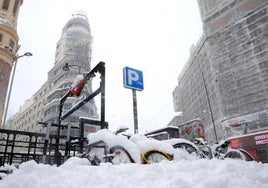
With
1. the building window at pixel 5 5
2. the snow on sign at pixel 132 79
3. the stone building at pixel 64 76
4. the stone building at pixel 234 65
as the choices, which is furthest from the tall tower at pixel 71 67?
the snow on sign at pixel 132 79

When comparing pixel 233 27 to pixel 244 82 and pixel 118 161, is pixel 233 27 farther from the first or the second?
pixel 118 161

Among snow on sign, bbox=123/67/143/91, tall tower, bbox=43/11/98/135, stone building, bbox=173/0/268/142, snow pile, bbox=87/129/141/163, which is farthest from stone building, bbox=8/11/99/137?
snow pile, bbox=87/129/141/163

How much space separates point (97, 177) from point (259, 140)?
64.4 feet

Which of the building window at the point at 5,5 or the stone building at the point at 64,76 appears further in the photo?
the stone building at the point at 64,76

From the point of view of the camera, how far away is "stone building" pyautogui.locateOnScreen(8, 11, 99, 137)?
51.6m

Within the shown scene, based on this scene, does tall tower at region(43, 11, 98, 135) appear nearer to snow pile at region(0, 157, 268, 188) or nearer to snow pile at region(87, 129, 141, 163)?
snow pile at region(87, 129, 141, 163)

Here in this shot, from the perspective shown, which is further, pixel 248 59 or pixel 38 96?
pixel 38 96

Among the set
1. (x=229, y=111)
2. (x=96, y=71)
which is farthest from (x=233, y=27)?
(x=96, y=71)

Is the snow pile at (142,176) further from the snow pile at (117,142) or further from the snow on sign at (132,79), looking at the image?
the snow on sign at (132,79)

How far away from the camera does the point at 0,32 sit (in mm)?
25297

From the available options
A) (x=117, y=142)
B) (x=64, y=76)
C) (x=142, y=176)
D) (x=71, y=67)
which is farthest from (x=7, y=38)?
(x=64, y=76)

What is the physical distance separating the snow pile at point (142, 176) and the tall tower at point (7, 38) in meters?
23.2

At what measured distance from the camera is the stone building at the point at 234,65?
34.6 meters

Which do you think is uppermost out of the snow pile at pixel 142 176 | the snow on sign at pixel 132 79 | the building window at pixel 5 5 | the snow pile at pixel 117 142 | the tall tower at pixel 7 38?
the building window at pixel 5 5
